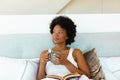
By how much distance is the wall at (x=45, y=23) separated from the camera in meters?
2.06

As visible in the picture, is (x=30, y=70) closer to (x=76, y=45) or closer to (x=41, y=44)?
(x=41, y=44)

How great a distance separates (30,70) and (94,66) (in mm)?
Answer: 455

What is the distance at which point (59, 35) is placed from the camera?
1.82 m

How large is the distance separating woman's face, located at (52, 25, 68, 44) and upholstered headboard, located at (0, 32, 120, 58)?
0.52ft

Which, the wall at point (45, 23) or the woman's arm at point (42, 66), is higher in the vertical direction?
the wall at point (45, 23)

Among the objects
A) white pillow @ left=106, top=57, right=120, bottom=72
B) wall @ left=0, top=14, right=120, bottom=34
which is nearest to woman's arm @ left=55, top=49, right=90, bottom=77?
white pillow @ left=106, top=57, right=120, bottom=72

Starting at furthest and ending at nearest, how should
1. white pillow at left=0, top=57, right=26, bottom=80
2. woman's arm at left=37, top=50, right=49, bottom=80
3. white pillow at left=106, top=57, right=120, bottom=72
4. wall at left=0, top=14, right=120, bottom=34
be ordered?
wall at left=0, top=14, right=120, bottom=34 < white pillow at left=106, top=57, right=120, bottom=72 < woman's arm at left=37, top=50, right=49, bottom=80 < white pillow at left=0, top=57, right=26, bottom=80

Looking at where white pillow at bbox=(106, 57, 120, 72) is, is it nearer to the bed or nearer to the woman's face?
the bed

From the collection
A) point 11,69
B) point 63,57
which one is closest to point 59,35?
point 63,57

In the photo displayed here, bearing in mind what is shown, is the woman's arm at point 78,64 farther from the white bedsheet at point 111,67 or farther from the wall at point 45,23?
the wall at point 45,23

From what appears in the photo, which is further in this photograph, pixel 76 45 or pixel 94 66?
pixel 76 45

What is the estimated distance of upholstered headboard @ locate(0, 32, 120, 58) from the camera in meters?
1.92

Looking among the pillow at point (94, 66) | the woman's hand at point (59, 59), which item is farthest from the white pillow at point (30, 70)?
the pillow at point (94, 66)

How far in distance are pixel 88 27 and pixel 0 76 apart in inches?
34.5
